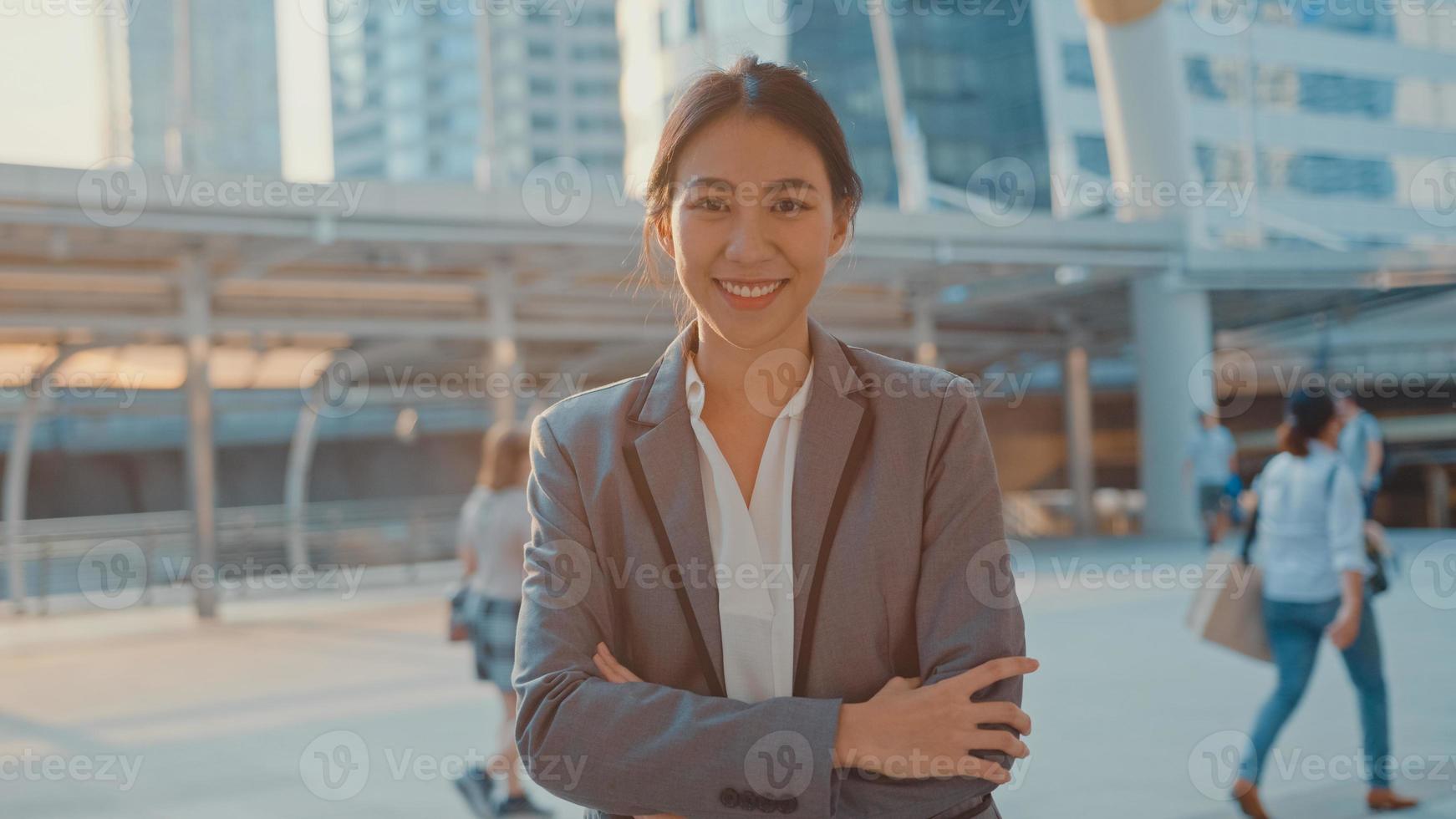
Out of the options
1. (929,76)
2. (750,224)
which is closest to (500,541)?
(750,224)

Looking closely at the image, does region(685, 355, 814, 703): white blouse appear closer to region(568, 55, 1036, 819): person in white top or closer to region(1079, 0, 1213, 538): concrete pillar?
region(568, 55, 1036, 819): person in white top

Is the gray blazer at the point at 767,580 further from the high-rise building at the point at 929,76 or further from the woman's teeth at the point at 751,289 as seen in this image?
the high-rise building at the point at 929,76

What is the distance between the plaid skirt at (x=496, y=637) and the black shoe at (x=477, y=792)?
40 centimetres

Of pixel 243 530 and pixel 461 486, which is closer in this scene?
pixel 243 530

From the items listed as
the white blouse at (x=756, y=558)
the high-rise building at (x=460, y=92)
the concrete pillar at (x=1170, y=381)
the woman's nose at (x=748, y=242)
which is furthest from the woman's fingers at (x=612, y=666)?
the high-rise building at (x=460, y=92)

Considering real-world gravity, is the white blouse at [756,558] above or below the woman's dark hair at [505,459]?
above

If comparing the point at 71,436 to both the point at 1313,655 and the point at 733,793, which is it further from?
the point at 733,793

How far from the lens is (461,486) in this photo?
1198 inches

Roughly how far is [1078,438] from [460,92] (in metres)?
77.0

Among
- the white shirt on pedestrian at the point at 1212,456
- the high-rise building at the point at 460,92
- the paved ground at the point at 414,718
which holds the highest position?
the high-rise building at the point at 460,92

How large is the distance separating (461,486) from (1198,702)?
78.6 feet

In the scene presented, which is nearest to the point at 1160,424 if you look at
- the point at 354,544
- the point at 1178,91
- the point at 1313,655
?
the point at 1178,91

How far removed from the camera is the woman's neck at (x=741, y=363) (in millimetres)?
1962

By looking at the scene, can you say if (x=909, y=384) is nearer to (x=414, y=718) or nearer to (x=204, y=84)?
(x=414, y=718)
